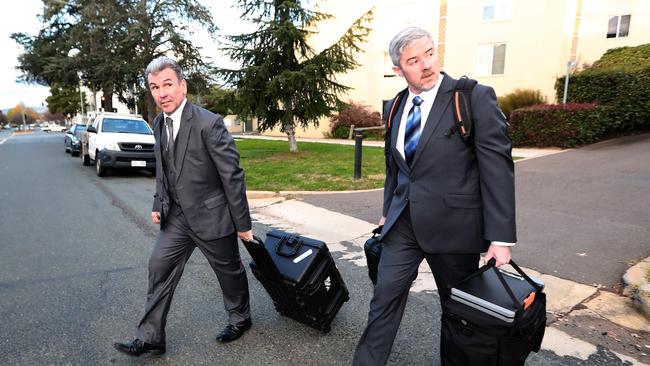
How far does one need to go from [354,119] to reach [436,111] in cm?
2176

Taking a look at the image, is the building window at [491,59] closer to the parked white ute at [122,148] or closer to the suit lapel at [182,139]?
the parked white ute at [122,148]

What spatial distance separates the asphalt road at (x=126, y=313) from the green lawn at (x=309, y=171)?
2764 millimetres

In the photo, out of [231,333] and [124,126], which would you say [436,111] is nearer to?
[231,333]

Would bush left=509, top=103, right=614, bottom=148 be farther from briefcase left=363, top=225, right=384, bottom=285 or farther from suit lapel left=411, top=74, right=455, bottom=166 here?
suit lapel left=411, top=74, right=455, bottom=166

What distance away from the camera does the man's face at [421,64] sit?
200cm

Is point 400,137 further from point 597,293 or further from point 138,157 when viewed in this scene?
point 138,157

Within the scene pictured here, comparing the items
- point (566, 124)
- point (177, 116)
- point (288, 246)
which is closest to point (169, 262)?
point (288, 246)

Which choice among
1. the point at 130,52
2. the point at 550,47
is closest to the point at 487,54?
the point at 550,47

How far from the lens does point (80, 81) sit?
28203mm

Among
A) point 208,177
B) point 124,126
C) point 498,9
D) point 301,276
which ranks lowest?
point 301,276

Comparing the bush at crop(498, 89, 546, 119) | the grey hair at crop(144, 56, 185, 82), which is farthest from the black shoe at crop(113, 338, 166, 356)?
the bush at crop(498, 89, 546, 119)

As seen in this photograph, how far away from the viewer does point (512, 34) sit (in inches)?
813

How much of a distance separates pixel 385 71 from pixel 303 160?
14030 mm

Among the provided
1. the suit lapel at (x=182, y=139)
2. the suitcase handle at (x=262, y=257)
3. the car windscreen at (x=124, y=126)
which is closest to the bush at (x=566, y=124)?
the car windscreen at (x=124, y=126)
